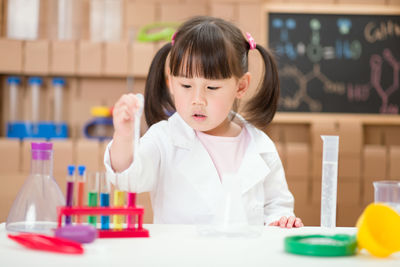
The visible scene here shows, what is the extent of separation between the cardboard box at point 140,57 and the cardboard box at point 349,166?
1057mm

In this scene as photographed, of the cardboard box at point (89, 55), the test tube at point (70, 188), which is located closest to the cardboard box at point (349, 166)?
the cardboard box at point (89, 55)

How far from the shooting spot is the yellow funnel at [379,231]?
741 mm

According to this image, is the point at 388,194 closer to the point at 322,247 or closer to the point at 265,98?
the point at 322,247

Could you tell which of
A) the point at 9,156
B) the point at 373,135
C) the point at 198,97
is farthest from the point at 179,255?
the point at 373,135

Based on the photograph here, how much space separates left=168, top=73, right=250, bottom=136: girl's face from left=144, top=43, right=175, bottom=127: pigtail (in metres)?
0.12

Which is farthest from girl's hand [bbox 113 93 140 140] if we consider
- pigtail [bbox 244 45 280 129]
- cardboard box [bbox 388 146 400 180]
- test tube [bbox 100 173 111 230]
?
cardboard box [bbox 388 146 400 180]

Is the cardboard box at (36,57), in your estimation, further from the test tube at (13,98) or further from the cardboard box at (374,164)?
the cardboard box at (374,164)

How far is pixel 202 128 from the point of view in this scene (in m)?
1.25

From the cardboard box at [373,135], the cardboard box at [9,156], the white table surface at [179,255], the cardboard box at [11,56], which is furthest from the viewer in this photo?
the cardboard box at [373,135]

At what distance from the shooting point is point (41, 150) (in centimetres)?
88

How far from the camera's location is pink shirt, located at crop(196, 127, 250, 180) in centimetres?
134

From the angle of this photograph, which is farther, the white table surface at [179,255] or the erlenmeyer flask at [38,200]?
the erlenmeyer flask at [38,200]

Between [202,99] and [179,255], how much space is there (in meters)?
0.53

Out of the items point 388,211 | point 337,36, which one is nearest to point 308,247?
point 388,211
